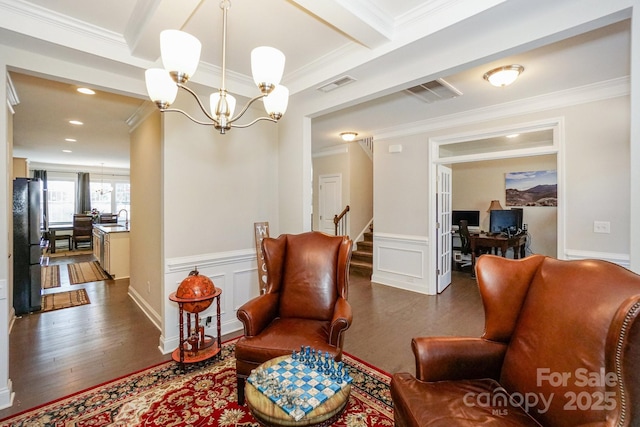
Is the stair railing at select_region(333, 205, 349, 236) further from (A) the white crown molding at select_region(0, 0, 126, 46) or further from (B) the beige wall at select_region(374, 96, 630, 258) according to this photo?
(A) the white crown molding at select_region(0, 0, 126, 46)

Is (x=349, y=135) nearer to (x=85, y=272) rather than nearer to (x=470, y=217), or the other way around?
(x=470, y=217)

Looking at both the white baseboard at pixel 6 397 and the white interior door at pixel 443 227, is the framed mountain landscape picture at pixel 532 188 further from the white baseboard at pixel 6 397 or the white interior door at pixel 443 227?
the white baseboard at pixel 6 397

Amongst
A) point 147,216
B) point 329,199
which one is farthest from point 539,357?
point 329,199

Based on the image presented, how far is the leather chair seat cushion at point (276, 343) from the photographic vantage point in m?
1.93

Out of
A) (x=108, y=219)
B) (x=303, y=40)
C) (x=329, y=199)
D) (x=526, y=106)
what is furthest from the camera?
(x=108, y=219)

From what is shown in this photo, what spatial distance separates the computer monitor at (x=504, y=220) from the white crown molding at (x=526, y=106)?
2917 millimetres

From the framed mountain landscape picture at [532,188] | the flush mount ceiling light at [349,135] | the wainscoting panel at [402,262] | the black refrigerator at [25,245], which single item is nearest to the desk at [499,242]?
the framed mountain landscape picture at [532,188]

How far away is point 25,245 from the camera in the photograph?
3812 millimetres

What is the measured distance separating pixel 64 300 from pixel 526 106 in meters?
7.02

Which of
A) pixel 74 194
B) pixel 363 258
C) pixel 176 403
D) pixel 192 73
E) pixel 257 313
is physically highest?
pixel 192 73

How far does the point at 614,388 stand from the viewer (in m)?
1.04

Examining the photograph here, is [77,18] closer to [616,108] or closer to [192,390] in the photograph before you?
[192,390]

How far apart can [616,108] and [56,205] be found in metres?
13.4

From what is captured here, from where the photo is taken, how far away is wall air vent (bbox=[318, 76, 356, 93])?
2.75 metres
